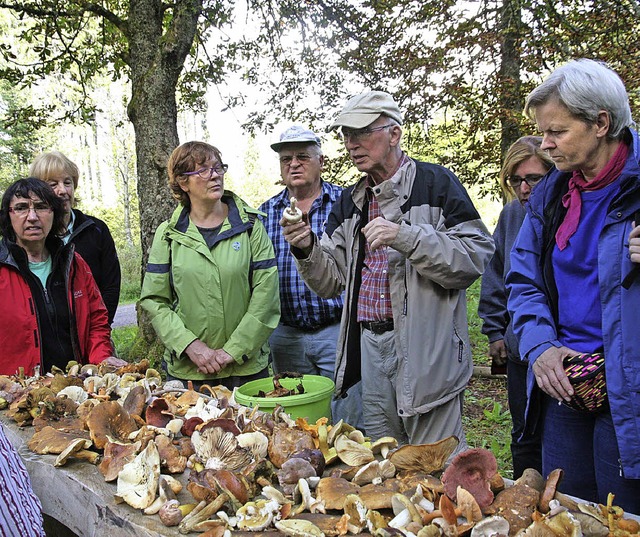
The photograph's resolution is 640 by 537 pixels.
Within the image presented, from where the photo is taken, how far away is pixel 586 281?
69.1 inches

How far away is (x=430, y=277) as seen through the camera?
2.33 meters

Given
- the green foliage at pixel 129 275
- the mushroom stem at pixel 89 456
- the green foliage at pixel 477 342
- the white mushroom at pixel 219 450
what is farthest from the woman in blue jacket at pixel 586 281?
the green foliage at pixel 129 275

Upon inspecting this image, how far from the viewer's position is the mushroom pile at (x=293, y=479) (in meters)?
1.20

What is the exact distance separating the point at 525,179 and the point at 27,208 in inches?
101

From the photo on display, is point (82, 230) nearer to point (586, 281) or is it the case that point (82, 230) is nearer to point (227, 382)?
point (227, 382)

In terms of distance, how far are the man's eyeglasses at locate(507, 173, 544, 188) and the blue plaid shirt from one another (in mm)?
1053

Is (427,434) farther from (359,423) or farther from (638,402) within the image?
(638,402)

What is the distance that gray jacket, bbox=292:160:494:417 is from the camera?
7.53ft

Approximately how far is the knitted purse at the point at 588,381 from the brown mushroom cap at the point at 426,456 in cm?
50

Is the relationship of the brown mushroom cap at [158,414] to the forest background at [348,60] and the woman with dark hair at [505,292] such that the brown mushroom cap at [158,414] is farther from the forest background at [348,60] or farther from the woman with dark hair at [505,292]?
the forest background at [348,60]

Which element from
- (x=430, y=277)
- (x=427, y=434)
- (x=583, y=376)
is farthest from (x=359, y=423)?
(x=583, y=376)

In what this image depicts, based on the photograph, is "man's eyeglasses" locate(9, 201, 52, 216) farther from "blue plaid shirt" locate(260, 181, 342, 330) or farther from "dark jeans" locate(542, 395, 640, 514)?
"dark jeans" locate(542, 395, 640, 514)

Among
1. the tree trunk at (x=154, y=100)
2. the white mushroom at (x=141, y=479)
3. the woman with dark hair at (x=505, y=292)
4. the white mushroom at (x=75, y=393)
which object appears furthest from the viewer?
the tree trunk at (x=154, y=100)

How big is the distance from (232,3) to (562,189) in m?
5.98
